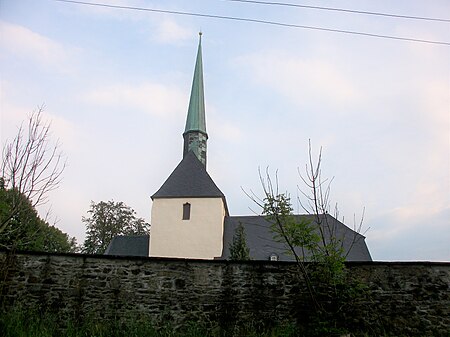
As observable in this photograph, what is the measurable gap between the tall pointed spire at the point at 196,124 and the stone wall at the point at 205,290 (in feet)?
58.9

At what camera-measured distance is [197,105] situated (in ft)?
91.7

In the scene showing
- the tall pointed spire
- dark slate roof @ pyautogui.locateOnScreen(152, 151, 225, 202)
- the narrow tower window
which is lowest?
the narrow tower window

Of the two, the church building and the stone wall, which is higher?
the church building

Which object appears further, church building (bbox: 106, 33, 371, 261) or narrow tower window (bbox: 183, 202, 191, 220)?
narrow tower window (bbox: 183, 202, 191, 220)

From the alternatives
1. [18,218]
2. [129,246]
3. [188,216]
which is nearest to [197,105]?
[188,216]

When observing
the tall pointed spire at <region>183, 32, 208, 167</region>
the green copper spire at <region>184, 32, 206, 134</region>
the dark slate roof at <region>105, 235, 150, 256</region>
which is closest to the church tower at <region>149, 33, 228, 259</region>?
the dark slate roof at <region>105, 235, 150, 256</region>

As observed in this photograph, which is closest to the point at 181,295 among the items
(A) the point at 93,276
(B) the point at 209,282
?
(B) the point at 209,282

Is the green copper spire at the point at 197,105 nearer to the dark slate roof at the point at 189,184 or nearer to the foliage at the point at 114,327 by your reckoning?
the dark slate roof at the point at 189,184

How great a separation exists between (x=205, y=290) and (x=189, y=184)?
15.6 meters

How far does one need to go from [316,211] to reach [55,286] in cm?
463

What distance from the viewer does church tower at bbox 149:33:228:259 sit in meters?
20.6

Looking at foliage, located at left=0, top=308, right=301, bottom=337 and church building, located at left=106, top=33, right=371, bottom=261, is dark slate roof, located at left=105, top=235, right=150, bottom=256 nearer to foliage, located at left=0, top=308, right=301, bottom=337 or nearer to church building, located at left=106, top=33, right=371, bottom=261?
church building, located at left=106, top=33, right=371, bottom=261

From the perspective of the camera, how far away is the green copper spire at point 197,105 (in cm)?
2681

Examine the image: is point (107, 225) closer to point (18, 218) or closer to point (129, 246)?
point (129, 246)
